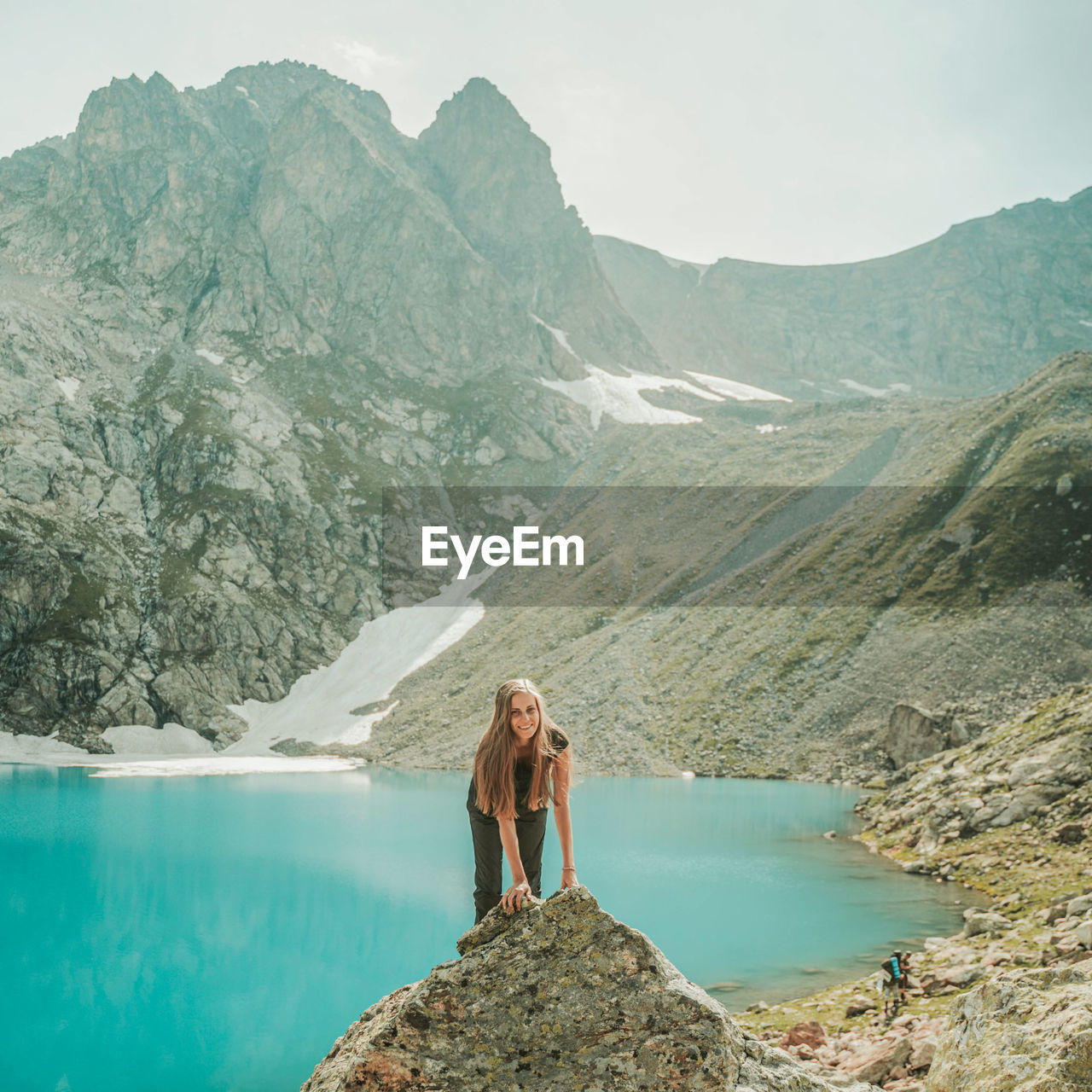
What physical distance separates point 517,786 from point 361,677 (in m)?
102

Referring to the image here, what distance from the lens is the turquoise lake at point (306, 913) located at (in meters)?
21.8

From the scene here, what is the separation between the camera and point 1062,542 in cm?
6888

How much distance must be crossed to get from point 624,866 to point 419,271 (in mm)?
147702

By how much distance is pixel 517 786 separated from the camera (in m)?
6.68

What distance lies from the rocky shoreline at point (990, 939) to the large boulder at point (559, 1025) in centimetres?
178

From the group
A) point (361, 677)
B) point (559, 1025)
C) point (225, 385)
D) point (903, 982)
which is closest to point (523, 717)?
point (559, 1025)

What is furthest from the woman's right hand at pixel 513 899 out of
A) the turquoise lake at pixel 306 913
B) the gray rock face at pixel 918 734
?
the gray rock face at pixel 918 734

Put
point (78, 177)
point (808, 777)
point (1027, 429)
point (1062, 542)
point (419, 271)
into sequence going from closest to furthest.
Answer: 1. point (808, 777)
2. point (1062, 542)
3. point (1027, 429)
4. point (78, 177)
5. point (419, 271)

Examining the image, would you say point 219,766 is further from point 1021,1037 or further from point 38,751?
point 1021,1037

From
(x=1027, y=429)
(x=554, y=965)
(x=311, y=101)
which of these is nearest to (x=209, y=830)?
(x=554, y=965)

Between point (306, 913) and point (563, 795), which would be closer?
point (563, 795)

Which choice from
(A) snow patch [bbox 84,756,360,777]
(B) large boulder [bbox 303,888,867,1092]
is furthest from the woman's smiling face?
(A) snow patch [bbox 84,756,360,777]

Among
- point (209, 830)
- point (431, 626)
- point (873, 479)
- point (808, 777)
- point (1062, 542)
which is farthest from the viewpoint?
point (431, 626)

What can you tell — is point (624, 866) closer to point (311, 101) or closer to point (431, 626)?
point (431, 626)
